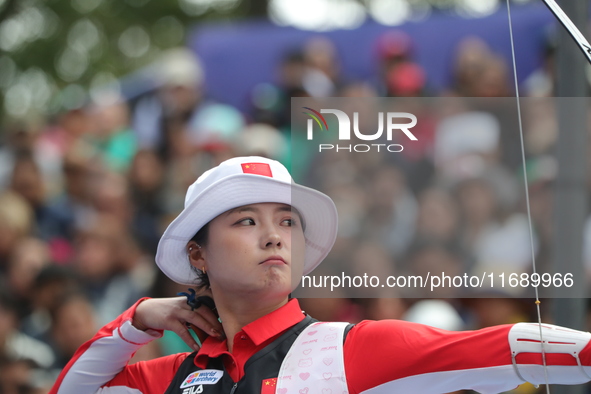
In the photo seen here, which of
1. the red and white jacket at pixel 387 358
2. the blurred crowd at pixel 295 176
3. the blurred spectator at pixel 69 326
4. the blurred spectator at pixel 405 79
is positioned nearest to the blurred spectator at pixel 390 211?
the blurred crowd at pixel 295 176

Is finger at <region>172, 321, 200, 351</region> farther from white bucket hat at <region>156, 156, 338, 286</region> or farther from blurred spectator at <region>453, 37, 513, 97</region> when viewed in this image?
blurred spectator at <region>453, 37, 513, 97</region>

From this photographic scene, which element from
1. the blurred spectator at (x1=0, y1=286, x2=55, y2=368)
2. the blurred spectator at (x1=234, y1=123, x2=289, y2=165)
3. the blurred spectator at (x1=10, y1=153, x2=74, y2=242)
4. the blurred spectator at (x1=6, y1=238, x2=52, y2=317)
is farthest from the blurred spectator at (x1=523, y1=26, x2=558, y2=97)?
the blurred spectator at (x1=10, y1=153, x2=74, y2=242)

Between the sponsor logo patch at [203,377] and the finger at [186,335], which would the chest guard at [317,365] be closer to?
the sponsor logo patch at [203,377]

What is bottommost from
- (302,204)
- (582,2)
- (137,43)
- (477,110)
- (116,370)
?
(116,370)

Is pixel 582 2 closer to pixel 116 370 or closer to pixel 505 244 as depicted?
pixel 505 244

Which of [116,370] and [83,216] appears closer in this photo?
[116,370]

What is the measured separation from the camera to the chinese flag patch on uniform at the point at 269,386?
2.37 m

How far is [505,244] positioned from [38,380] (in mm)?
3335

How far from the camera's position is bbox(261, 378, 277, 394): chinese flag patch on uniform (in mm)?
2371

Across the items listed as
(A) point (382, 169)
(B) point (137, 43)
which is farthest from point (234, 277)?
(B) point (137, 43)

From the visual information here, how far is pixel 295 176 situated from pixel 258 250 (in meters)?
0.30

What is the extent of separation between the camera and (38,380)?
499 centimetres

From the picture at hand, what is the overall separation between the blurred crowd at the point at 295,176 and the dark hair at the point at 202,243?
34 centimetres

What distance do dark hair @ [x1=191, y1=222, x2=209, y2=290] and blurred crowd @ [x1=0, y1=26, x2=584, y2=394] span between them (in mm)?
338
